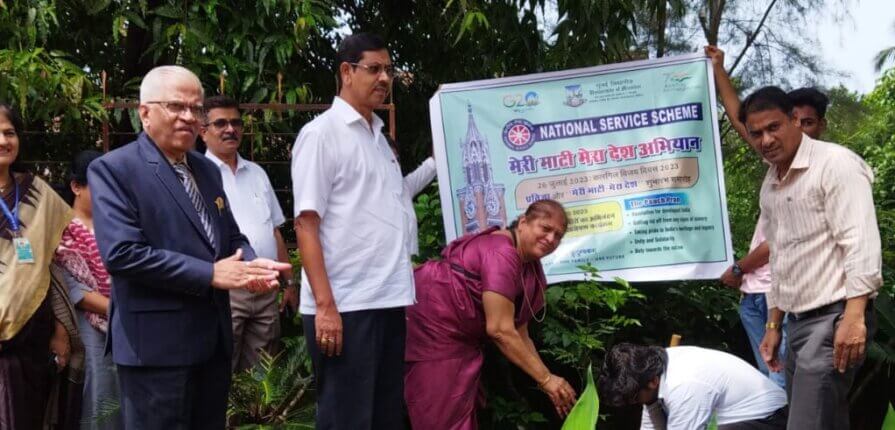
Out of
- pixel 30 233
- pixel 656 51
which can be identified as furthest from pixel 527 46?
pixel 656 51

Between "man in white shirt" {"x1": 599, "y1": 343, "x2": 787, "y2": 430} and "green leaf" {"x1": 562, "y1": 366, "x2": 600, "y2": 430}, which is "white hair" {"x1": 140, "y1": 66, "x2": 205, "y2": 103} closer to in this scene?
"green leaf" {"x1": 562, "y1": 366, "x2": 600, "y2": 430}

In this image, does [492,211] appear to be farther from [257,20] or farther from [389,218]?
[257,20]

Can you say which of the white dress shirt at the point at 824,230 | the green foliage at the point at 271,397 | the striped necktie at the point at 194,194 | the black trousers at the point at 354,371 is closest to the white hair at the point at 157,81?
the striped necktie at the point at 194,194

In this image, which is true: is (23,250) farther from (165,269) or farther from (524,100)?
(524,100)

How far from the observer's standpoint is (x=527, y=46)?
6.96 metres

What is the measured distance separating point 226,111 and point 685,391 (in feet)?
7.80

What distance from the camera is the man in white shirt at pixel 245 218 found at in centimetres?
466

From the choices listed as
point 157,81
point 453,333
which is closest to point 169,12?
point 453,333

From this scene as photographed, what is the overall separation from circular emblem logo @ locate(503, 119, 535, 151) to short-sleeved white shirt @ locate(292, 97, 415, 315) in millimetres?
1462

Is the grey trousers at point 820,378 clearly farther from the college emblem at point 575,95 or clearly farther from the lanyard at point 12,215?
the lanyard at point 12,215

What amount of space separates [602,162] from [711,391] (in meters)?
1.28

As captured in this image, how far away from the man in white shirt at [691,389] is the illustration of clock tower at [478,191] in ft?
3.17

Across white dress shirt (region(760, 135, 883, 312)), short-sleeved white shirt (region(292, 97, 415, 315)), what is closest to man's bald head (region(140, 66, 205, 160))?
short-sleeved white shirt (region(292, 97, 415, 315))

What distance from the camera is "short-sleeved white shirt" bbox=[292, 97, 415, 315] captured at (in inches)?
→ 140
